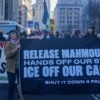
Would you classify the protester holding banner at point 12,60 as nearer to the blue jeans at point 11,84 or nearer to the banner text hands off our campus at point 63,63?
the blue jeans at point 11,84

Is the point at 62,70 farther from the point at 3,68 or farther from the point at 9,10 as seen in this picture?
the point at 9,10

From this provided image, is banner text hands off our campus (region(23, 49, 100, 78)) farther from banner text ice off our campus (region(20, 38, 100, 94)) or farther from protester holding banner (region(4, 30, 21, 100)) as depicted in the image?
protester holding banner (region(4, 30, 21, 100))

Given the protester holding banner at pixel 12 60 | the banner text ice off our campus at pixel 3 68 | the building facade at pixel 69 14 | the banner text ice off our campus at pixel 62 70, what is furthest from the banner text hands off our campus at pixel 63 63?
the building facade at pixel 69 14

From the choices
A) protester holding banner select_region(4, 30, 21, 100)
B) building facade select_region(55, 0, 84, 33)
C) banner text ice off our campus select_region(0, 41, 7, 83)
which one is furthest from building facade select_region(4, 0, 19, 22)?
protester holding banner select_region(4, 30, 21, 100)

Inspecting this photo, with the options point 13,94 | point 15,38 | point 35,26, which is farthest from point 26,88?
point 35,26

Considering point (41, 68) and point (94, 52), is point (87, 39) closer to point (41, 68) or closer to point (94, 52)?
point (94, 52)

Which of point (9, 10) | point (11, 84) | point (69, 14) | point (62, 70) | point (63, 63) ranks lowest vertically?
point (11, 84)

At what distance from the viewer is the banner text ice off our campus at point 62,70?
11.0 m

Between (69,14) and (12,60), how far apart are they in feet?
482

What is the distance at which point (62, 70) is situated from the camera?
11.0 metres

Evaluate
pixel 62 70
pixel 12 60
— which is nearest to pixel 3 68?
pixel 12 60

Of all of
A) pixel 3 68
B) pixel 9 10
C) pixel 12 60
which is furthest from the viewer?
pixel 9 10

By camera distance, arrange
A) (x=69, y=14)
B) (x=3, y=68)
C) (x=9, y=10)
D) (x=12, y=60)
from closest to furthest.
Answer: (x=12, y=60) → (x=3, y=68) → (x=9, y=10) → (x=69, y=14)

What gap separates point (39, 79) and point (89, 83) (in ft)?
3.66
